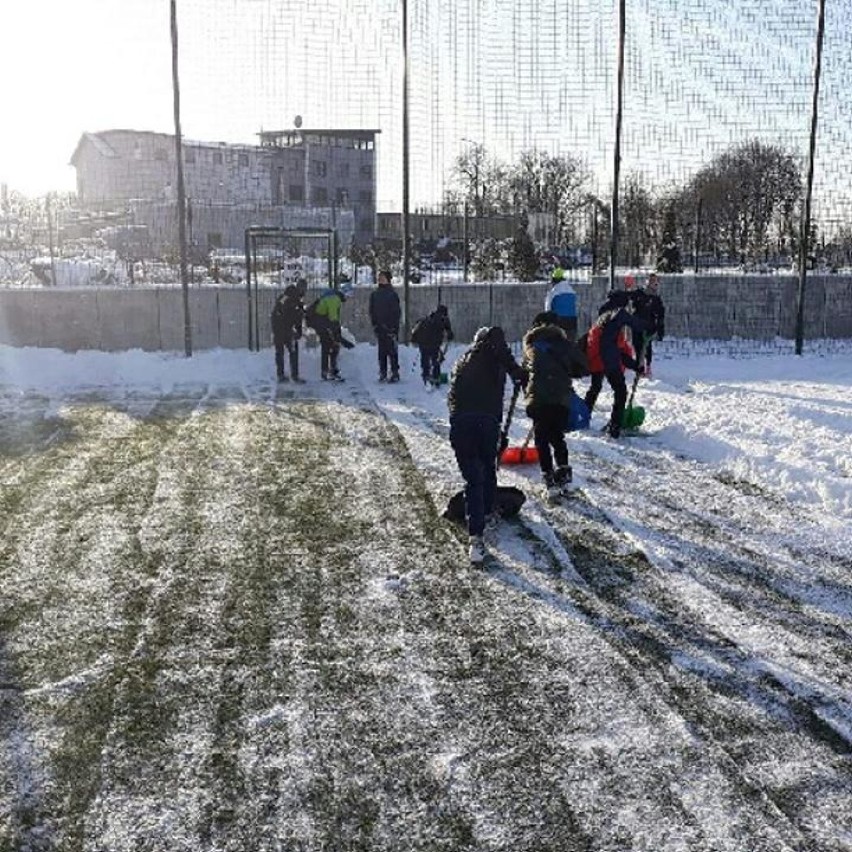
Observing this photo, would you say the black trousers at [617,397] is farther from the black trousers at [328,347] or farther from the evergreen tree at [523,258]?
the evergreen tree at [523,258]

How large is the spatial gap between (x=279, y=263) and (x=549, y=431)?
496 inches

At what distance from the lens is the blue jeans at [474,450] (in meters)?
7.21

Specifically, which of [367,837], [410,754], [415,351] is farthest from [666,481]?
[415,351]

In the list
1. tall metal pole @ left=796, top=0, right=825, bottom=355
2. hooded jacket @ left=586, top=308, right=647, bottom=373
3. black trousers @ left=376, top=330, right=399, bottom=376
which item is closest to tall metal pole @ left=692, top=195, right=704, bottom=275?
tall metal pole @ left=796, top=0, right=825, bottom=355

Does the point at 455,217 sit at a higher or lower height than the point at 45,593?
higher

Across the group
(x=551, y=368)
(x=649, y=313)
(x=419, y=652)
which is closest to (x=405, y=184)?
(x=649, y=313)

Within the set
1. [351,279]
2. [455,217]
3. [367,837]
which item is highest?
[455,217]

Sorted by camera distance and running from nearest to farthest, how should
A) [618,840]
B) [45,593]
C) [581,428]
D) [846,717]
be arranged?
[618,840] < [846,717] < [45,593] < [581,428]

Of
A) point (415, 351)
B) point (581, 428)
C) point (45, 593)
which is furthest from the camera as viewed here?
point (415, 351)

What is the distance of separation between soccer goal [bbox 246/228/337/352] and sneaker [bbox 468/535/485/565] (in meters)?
12.8

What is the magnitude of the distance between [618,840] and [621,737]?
2.67ft

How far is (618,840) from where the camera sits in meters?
3.77

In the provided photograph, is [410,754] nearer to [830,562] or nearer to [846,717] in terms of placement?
[846,717]

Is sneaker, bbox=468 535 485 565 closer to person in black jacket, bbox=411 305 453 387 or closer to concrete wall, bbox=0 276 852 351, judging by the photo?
person in black jacket, bbox=411 305 453 387
